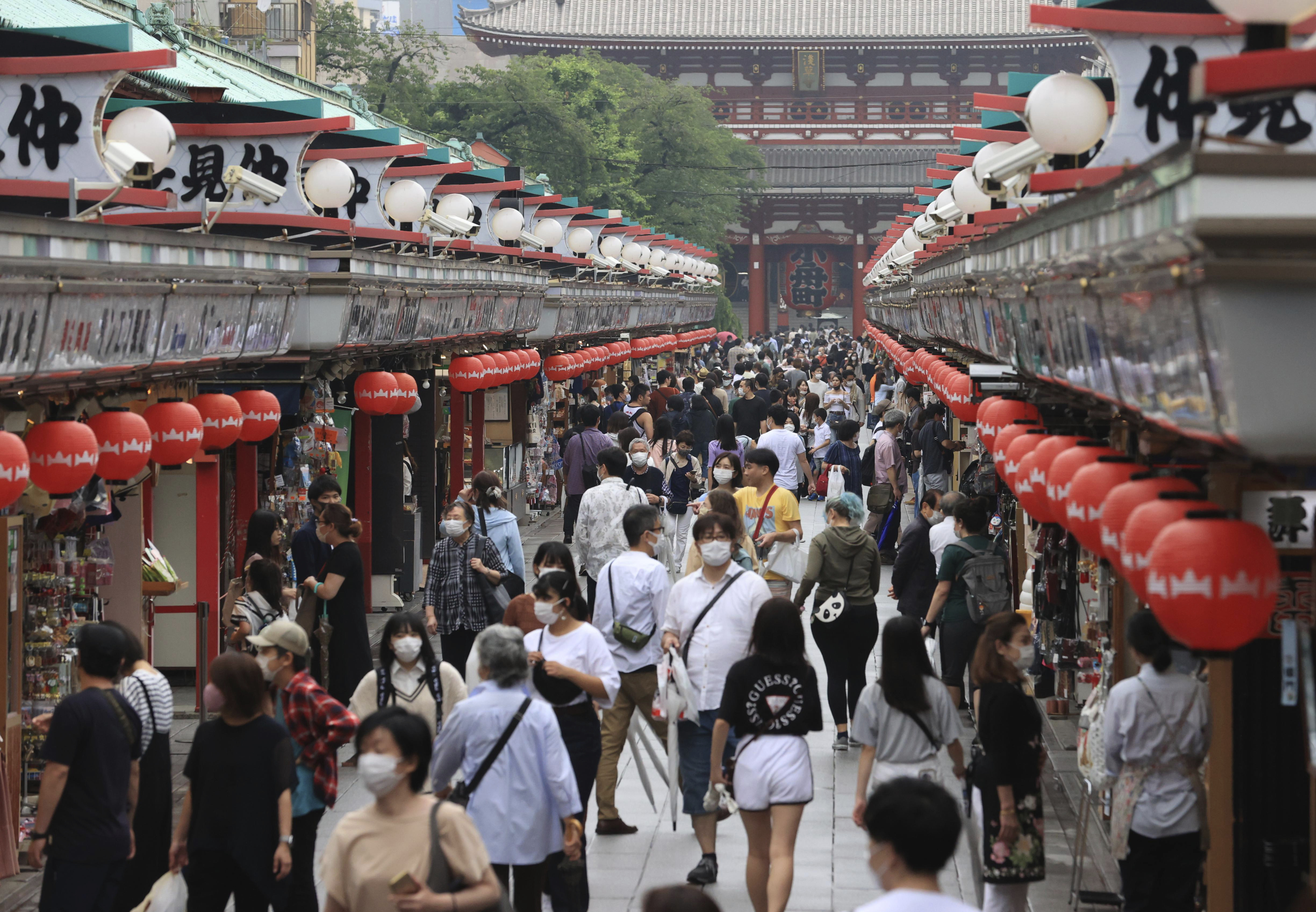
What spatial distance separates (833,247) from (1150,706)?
6009 centimetres

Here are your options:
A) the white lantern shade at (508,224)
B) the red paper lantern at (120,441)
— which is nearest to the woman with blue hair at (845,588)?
the red paper lantern at (120,441)

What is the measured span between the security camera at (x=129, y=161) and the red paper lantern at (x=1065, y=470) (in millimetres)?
5846

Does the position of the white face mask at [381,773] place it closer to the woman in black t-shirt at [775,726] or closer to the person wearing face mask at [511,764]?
the person wearing face mask at [511,764]

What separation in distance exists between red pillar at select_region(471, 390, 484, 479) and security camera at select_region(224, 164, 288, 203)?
26.4ft

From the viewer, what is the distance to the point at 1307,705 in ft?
15.7

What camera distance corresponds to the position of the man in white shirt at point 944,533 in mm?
10750

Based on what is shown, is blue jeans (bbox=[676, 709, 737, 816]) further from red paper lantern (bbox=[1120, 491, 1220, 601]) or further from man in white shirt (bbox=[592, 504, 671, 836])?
red paper lantern (bbox=[1120, 491, 1220, 601])

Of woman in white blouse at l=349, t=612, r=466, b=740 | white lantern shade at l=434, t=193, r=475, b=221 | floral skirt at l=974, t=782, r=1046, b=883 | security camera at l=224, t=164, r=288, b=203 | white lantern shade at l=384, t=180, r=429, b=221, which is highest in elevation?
white lantern shade at l=434, t=193, r=475, b=221

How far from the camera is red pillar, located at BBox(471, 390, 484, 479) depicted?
1997 cm

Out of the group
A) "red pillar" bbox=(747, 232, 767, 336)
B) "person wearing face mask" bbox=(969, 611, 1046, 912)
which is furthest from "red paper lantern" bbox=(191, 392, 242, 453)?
"red pillar" bbox=(747, 232, 767, 336)

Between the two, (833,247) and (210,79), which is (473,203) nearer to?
(210,79)

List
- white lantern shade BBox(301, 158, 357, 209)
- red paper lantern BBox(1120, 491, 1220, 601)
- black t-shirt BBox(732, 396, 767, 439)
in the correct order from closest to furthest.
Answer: red paper lantern BBox(1120, 491, 1220, 601) → white lantern shade BBox(301, 158, 357, 209) → black t-shirt BBox(732, 396, 767, 439)

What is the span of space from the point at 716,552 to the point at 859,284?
183ft

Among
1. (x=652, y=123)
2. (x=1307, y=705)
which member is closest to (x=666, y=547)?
(x=1307, y=705)
